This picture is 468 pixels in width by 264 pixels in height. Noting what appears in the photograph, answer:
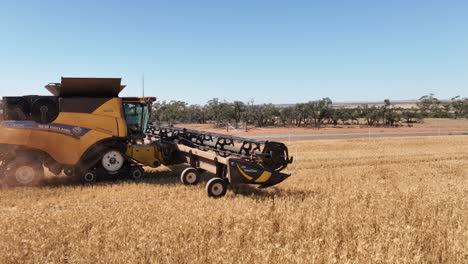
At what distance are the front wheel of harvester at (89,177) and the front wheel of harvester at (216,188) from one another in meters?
3.58

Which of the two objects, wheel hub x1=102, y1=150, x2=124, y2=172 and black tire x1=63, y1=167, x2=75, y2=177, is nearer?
black tire x1=63, y1=167, x2=75, y2=177

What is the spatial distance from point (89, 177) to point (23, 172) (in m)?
1.54

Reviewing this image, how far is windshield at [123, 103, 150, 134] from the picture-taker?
1140 cm

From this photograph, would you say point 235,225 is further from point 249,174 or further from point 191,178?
point 191,178

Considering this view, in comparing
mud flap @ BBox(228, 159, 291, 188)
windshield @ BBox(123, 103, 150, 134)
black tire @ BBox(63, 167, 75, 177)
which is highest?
windshield @ BBox(123, 103, 150, 134)

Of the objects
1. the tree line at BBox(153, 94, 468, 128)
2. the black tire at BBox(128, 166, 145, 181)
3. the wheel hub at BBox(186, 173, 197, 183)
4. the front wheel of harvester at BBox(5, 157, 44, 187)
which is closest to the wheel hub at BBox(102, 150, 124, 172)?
the black tire at BBox(128, 166, 145, 181)

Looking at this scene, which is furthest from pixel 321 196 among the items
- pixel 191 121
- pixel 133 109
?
pixel 191 121

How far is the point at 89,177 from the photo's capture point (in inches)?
412

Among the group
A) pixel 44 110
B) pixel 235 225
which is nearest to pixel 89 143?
pixel 44 110

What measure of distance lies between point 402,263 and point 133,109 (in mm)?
8790

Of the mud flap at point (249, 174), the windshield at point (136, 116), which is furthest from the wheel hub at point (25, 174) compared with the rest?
the mud flap at point (249, 174)

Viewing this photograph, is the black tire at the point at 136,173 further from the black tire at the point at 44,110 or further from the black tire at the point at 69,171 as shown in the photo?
the black tire at the point at 44,110

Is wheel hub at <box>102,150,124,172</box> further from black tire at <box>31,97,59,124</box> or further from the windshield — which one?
black tire at <box>31,97,59,124</box>

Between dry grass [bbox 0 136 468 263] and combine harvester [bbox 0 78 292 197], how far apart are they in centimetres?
66
